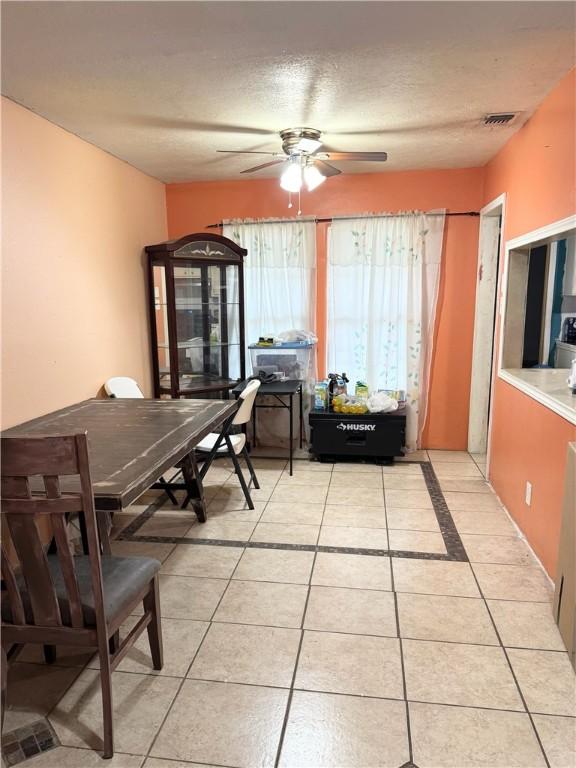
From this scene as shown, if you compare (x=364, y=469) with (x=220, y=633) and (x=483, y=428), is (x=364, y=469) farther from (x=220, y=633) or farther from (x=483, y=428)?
(x=220, y=633)

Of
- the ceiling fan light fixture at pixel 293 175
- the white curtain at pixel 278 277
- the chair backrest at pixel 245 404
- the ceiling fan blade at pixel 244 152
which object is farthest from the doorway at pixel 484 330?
the chair backrest at pixel 245 404

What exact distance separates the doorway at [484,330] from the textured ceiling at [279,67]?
92 centimetres

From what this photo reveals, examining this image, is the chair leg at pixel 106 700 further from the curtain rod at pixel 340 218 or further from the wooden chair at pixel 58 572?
the curtain rod at pixel 340 218

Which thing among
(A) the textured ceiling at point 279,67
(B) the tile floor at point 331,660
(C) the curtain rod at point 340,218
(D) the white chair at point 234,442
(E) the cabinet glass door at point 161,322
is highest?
(A) the textured ceiling at point 279,67

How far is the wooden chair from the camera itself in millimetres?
1353

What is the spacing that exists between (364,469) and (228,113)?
272 cm

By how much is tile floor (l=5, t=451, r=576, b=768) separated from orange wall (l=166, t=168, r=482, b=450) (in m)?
1.44

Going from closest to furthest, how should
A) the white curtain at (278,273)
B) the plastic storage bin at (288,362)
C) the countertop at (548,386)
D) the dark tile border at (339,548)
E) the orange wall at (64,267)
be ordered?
1. the countertop at (548,386)
2. the orange wall at (64,267)
3. the dark tile border at (339,548)
4. the white curtain at (278,273)
5. the plastic storage bin at (288,362)

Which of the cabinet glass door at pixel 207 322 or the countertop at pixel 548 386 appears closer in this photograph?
the countertop at pixel 548 386

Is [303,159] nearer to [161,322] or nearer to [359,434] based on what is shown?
[161,322]

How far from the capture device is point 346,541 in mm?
2840

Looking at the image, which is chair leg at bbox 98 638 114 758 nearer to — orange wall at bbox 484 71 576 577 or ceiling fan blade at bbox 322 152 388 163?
orange wall at bbox 484 71 576 577

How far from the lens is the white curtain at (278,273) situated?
431 centimetres

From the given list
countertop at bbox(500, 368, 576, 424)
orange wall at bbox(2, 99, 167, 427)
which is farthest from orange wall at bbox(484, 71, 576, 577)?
orange wall at bbox(2, 99, 167, 427)
